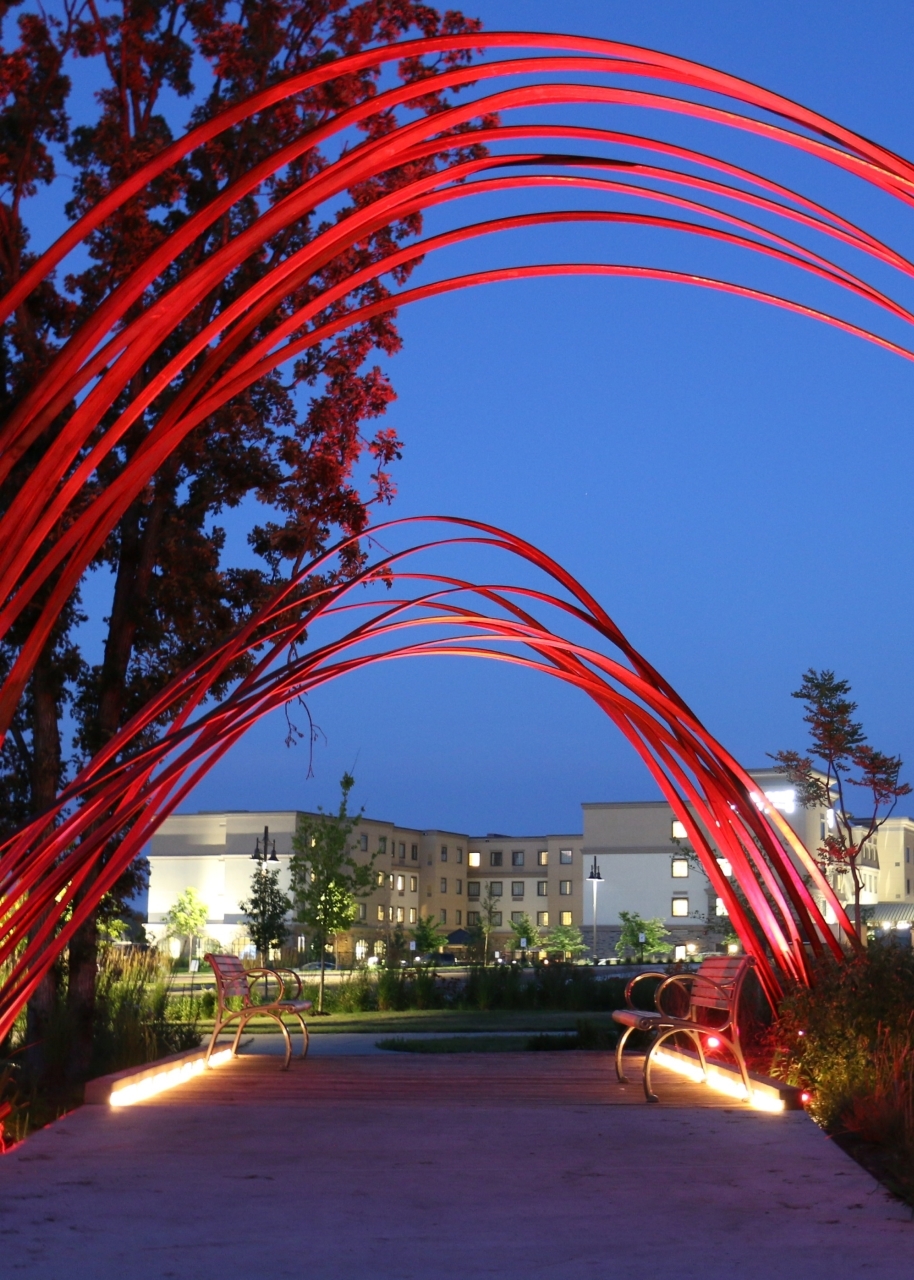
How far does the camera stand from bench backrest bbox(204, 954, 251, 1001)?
992 cm

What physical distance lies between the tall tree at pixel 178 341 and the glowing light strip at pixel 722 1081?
162 inches

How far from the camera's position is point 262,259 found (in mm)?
11117

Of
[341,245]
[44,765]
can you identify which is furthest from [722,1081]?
[341,245]

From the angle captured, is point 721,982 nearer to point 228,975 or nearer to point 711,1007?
point 711,1007

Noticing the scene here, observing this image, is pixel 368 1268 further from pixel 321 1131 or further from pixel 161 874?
pixel 161 874

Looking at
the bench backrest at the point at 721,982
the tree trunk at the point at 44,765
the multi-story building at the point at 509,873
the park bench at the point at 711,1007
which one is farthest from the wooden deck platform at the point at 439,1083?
the multi-story building at the point at 509,873

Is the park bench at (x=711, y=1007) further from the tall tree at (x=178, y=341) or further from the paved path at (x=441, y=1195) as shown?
the tall tree at (x=178, y=341)

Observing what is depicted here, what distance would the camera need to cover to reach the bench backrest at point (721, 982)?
8.09 m

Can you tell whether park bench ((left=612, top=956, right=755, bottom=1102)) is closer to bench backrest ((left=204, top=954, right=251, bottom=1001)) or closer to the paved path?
the paved path

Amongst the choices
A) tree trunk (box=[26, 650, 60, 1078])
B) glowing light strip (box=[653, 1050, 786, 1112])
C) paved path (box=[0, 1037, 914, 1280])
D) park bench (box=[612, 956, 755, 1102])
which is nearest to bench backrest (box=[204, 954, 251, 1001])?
tree trunk (box=[26, 650, 60, 1078])

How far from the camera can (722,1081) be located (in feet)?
29.0

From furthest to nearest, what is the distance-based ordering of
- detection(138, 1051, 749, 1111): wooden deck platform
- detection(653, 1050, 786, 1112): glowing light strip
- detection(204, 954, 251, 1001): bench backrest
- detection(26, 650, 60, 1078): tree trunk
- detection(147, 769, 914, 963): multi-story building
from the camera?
1. detection(147, 769, 914, 963): multi-story building
2. detection(204, 954, 251, 1001): bench backrest
3. detection(26, 650, 60, 1078): tree trunk
4. detection(138, 1051, 749, 1111): wooden deck platform
5. detection(653, 1050, 786, 1112): glowing light strip

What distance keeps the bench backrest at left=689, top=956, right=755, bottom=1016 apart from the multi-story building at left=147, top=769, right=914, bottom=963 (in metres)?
40.9

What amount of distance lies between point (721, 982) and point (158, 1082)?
351 centimetres
